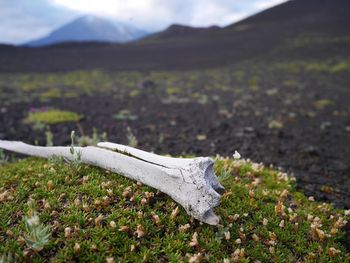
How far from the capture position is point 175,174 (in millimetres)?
5348

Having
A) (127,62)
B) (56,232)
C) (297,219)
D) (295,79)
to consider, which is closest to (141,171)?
(56,232)

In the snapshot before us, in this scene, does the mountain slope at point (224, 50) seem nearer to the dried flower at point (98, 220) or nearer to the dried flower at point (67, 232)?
the dried flower at point (98, 220)

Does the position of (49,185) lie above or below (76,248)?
above

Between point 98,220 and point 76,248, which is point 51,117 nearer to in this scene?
point 98,220

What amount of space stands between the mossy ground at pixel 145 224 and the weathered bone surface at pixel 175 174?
189mm

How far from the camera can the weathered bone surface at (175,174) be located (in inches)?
200

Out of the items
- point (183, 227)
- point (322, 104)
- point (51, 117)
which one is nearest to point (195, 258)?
point (183, 227)

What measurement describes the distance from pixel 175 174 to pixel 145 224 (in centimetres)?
85

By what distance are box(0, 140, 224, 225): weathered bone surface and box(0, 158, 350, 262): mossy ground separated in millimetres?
189

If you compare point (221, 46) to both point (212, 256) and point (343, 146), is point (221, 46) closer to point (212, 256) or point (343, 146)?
point (343, 146)

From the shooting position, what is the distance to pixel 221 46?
77.8 metres

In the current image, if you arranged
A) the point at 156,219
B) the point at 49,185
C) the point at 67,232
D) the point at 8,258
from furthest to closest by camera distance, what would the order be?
the point at 49,185 < the point at 156,219 < the point at 67,232 < the point at 8,258

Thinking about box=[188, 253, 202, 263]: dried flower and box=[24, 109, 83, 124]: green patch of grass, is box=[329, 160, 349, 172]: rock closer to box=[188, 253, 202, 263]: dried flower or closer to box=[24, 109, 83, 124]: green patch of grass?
box=[188, 253, 202, 263]: dried flower

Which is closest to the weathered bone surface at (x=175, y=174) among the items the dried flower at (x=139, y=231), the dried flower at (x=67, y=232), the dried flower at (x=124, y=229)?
the dried flower at (x=139, y=231)
